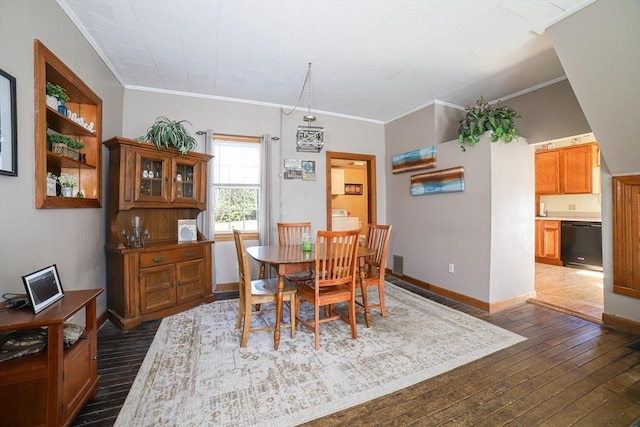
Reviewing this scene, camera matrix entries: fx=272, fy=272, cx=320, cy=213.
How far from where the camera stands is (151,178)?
306 centimetres

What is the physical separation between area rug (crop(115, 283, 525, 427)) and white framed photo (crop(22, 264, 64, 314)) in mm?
787

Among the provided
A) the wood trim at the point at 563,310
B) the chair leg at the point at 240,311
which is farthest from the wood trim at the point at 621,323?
the chair leg at the point at 240,311

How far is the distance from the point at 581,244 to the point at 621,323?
3138 mm

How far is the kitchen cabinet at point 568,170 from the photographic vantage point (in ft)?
17.1

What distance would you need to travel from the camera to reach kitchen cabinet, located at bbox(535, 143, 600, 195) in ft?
17.1

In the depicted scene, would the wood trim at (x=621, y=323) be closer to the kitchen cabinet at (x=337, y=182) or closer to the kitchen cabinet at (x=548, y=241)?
the kitchen cabinet at (x=548, y=241)

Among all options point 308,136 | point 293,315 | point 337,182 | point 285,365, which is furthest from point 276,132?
point 337,182

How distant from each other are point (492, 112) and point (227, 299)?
13.3 ft

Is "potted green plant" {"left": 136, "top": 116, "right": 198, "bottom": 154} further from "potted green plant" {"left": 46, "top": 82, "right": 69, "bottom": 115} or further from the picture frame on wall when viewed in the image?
the picture frame on wall

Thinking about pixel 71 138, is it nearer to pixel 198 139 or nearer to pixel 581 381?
pixel 198 139

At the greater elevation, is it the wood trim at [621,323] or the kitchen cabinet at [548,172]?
the kitchen cabinet at [548,172]

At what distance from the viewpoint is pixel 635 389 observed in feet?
6.01

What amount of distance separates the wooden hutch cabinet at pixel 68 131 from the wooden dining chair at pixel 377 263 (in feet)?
9.14

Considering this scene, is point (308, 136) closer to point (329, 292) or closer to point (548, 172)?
point (329, 292)
